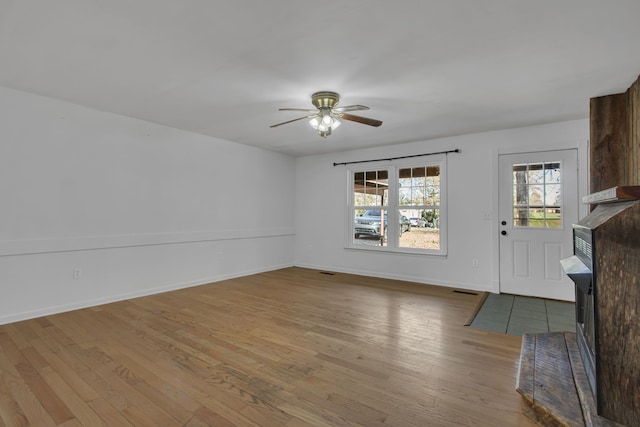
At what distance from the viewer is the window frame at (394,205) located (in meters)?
5.03

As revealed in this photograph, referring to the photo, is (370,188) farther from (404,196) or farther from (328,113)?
(328,113)

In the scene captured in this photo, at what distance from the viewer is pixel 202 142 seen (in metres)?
5.00

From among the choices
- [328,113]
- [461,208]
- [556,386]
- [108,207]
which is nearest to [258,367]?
[556,386]

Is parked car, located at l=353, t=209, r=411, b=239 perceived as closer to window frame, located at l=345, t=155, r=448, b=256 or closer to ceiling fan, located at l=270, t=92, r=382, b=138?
window frame, located at l=345, t=155, r=448, b=256

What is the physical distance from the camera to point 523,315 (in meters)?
3.56

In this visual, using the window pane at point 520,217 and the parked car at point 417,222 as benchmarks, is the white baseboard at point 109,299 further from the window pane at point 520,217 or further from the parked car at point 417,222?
the window pane at point 520,217

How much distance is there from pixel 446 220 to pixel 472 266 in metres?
0.80

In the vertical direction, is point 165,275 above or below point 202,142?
below

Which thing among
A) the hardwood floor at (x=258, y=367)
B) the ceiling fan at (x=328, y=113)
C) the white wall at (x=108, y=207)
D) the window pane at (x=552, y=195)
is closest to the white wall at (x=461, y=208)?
the window pane at (x=552, y=195)

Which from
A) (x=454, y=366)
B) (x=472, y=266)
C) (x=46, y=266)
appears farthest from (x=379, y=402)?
(x=46, y=266)

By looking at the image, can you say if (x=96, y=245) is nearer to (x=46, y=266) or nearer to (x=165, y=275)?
(x=46, y=266)

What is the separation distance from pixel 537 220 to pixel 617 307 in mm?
3226

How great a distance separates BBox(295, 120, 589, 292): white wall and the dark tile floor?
0.54 meters

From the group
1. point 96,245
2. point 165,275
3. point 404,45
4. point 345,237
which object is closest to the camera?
point 404,45
